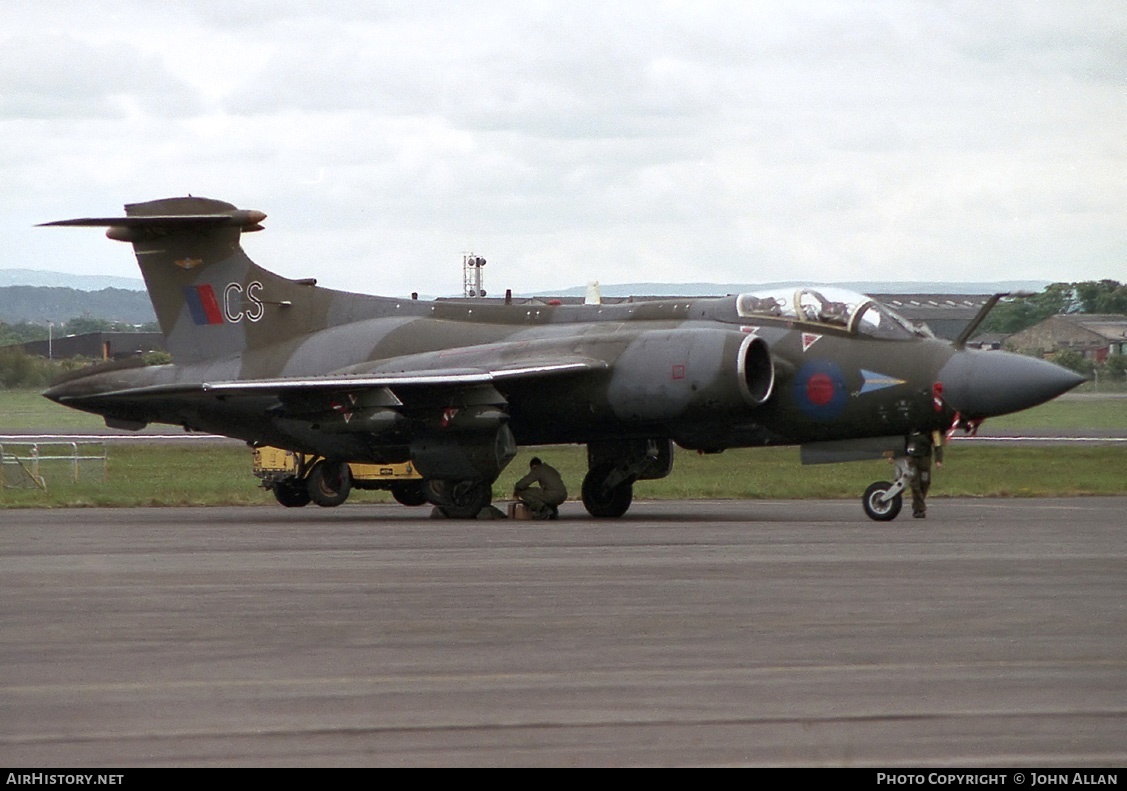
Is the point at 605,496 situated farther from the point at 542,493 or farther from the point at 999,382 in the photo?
the point at 999,382

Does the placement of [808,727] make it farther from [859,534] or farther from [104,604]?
[859,534]

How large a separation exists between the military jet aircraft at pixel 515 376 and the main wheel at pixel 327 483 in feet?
4.96

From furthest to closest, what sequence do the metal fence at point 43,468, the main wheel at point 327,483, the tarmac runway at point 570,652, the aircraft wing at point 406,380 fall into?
the metal fence at point 43,468, the main wheel at point 327,483, the aircraft wing at point 406,380, the tarmac runway at point 570,652

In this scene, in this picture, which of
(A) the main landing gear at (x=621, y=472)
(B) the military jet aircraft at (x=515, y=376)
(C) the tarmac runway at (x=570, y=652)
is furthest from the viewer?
(A) the main landing gear at (x=621, y=472)

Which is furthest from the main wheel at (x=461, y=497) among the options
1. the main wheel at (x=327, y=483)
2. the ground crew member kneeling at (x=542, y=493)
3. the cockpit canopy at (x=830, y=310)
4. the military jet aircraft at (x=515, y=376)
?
the cockpit canopy at (x=830, y=310)

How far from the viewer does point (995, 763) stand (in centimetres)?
619

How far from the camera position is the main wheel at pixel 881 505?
18.8 meters

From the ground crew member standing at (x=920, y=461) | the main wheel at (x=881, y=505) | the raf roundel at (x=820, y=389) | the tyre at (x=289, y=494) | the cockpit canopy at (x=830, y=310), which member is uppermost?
the cockpit canopy at (x=830, y=310)

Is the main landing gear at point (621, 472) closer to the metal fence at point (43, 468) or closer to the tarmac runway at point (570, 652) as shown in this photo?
the tarmac runway at point (570, 652)

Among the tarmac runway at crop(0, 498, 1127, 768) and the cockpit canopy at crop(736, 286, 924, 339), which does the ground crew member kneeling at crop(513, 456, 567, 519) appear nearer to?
the cockpit canopy at crop(736, 286, 924, 339)

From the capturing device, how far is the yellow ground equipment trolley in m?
23.6

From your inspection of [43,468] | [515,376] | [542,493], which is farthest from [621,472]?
[43,468]

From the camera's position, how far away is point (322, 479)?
2441cm

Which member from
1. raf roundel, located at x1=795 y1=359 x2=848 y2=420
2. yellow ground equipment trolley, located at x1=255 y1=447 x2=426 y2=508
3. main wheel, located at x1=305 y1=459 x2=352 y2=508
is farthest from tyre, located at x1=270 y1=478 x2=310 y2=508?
raf roundel, located at x1=795 y1=359 x2=848 y2=420
